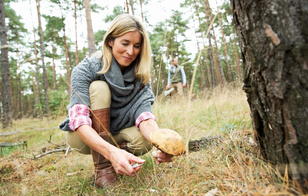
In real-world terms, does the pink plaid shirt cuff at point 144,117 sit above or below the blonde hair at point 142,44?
below

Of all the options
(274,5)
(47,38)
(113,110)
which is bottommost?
(113,110)

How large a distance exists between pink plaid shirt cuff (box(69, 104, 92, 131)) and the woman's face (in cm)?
50

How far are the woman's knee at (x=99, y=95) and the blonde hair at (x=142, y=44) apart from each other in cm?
12

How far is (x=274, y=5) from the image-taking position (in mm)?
669

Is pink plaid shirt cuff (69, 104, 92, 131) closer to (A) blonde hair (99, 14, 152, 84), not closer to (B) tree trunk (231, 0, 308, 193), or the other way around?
(A) blonde hair (99, 14, 152, 84)

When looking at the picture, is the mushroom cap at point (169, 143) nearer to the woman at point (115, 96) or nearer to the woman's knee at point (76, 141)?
the woman at point (115, 96)

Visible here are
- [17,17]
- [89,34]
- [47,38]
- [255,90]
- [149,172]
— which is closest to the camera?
[255,90]

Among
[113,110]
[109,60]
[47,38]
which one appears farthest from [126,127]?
[47,38]

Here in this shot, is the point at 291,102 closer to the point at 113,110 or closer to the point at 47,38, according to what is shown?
the point at 113,110

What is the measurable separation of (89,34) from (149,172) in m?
5.19

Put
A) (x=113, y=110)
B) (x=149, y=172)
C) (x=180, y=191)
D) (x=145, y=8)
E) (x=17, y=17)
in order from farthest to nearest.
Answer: (x=17, y=17) → (x=145, y=8) → (x=113, y=110) → (x=149, y=172) → (x=180, y=191)

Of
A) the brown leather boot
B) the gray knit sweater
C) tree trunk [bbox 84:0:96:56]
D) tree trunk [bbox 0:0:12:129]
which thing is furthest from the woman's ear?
tree trunk [bbox 0:0:12:129]

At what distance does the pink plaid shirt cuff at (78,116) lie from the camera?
1220mm

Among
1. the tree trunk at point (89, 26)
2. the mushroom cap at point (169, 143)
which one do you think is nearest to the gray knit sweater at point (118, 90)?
the mushroom cap at point (169, 143)
